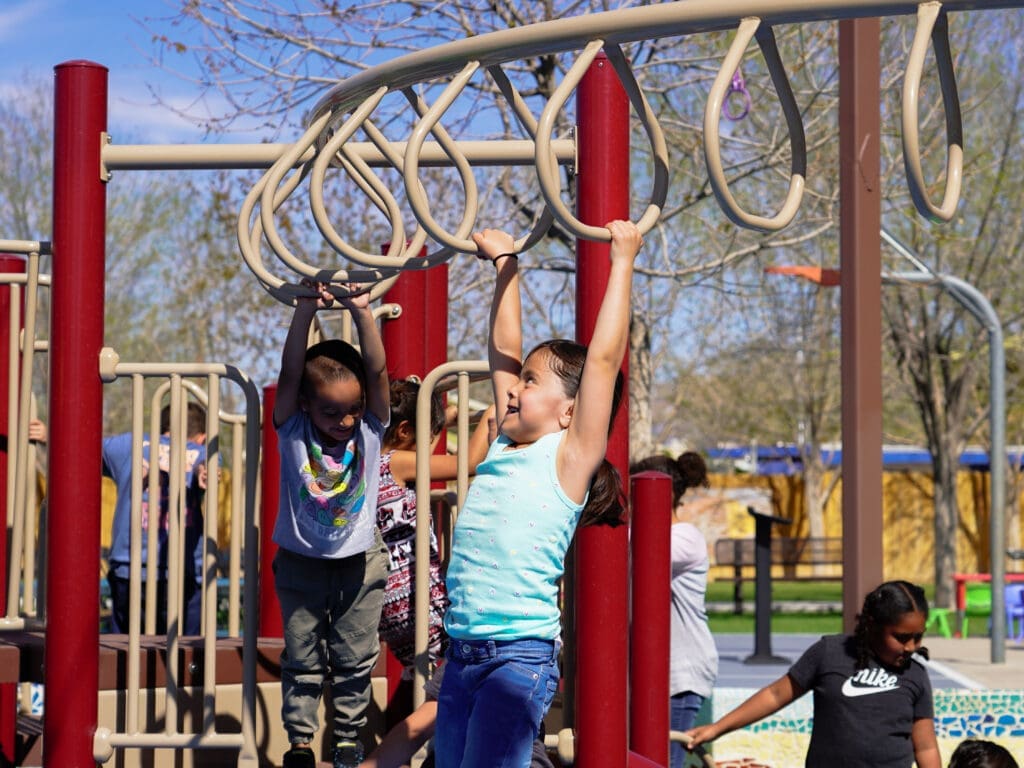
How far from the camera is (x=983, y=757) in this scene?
15.0 ft

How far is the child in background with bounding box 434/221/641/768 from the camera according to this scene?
2.95m

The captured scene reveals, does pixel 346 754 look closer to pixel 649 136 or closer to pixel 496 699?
pixel 496 699

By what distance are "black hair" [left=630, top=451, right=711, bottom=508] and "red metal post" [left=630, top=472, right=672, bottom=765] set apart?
171 centimetres

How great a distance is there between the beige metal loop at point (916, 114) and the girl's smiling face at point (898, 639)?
2.08m

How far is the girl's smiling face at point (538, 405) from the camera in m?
3.08

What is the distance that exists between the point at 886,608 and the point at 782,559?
22.6 meters

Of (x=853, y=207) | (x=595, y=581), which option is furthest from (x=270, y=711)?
(x=853, y=207)

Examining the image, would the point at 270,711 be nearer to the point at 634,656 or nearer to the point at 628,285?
the point at 634,656

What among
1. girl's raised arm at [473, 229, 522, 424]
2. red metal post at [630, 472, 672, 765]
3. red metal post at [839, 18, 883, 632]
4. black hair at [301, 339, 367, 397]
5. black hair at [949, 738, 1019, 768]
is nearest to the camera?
girl's raised arm at [473, 229, 522, 424]

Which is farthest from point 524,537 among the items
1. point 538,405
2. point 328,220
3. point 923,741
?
point 923,741

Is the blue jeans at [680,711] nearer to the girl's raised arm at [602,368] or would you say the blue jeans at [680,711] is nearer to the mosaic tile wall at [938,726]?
the mosaic tile wall at [938,726]

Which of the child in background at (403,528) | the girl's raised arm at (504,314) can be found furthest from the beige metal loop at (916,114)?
the child in background at (403,528)

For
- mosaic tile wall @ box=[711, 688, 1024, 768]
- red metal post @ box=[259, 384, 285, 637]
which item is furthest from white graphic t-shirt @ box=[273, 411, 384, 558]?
mosaic tile wall @ box=[711, 688, 1024, 768]

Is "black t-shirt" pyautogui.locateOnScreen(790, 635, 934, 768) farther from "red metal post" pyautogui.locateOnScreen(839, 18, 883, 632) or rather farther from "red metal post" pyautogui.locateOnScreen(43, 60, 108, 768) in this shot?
"red metal post" pyautogui.locateOnScreen(839, 18, 883, 632)
